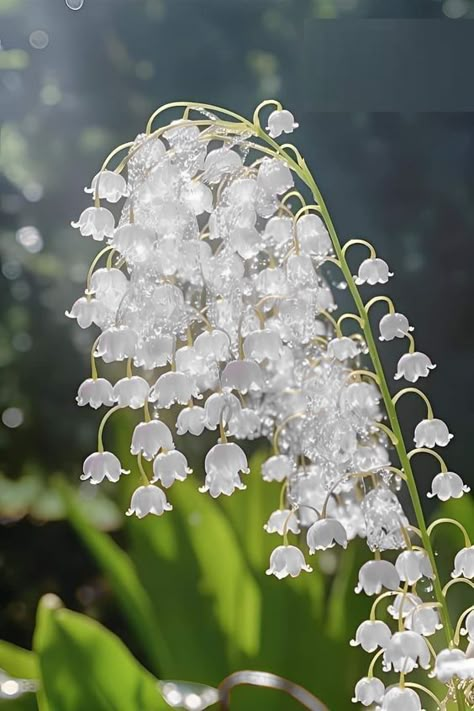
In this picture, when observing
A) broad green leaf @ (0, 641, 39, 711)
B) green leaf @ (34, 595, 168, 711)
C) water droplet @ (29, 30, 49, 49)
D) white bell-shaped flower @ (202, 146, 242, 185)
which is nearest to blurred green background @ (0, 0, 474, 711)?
water droplet @ (29, 30, 49, 49)

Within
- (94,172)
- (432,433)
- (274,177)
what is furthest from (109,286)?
(94,172)

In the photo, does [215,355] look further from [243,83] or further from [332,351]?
[243,83]

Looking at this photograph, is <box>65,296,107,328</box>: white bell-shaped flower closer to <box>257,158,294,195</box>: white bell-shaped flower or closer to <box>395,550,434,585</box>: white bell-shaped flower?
<box>257,158,294,195</box>: white bell-shaped flower

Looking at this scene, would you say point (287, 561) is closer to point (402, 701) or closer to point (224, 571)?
point (402, 701)

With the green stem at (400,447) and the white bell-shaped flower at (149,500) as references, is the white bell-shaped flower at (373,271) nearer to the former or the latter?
the green stem at (400,447)

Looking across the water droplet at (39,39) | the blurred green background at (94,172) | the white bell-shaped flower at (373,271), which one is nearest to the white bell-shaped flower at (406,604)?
the white bell-shaped flower at (373,271)
